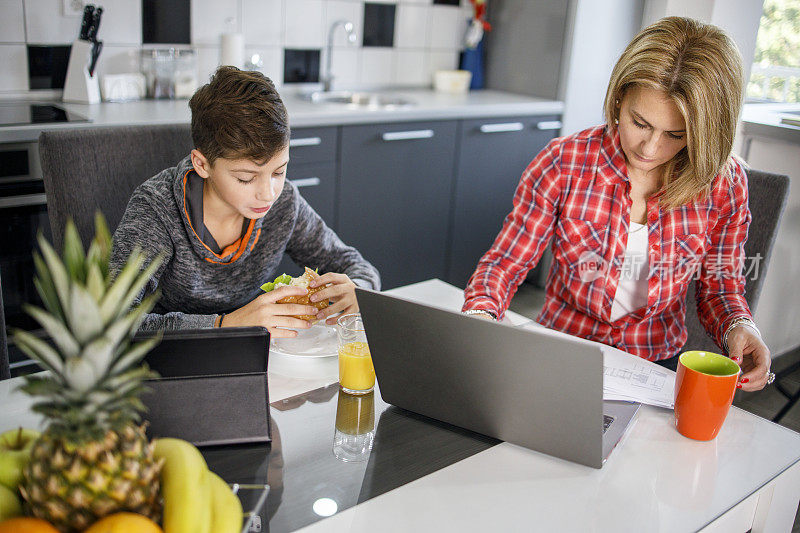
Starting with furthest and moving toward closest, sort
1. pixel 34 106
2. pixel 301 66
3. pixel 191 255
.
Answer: pixel 301 66 < pixel 34 106 < pixel 191 255

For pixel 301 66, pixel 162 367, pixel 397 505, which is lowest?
pixel 397 505

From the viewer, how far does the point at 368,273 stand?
157cm

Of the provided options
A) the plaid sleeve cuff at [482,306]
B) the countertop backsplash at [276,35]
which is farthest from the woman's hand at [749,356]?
the countertop backsplash at [276,35]

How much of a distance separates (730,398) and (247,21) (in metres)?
2.44

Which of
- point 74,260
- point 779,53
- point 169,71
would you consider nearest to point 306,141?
point 169,71

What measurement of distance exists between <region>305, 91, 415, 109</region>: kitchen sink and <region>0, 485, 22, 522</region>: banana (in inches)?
100

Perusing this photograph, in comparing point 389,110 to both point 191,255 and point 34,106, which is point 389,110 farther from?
point 191,255

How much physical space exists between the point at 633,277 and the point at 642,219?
12 centimetres

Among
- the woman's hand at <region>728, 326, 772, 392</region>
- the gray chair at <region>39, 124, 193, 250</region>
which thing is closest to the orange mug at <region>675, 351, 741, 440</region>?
the woman's hand at <region>728, 326, 772, 392</region>

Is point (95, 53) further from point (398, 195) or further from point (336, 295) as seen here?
point (336, 295)

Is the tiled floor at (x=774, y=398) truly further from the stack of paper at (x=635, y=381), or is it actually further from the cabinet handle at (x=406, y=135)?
the stack of paper at (x=635, y=381)

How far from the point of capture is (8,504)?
680 mm

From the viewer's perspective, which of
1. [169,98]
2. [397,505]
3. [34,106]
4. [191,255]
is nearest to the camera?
[397,505]

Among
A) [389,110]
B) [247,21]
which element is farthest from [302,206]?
[247,21]
